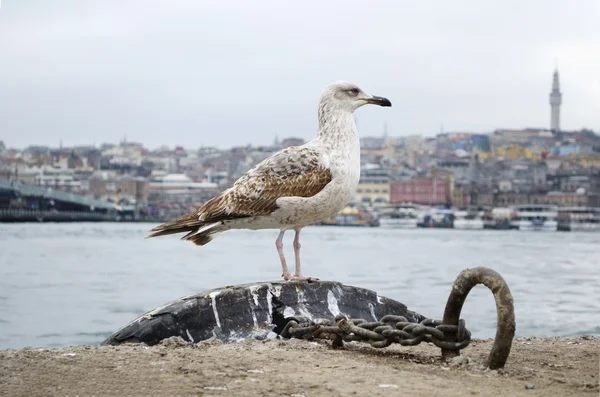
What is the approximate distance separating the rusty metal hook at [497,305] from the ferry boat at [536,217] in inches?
2746

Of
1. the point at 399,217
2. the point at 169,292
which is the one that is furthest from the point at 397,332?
the point at 399,217

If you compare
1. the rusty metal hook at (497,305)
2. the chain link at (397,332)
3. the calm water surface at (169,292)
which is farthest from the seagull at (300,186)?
the calm water surface at (169,292)

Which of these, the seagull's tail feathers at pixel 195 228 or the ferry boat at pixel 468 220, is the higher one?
the seagull's tail feathers at pixel 195 228

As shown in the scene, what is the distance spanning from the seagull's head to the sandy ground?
0.83 m

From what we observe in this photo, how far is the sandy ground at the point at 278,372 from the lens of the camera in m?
2.29

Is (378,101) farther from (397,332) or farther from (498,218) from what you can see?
(498,218)

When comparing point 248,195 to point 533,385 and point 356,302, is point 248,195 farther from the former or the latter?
point 533,385

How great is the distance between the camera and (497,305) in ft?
8.24

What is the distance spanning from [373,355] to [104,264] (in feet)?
63.6

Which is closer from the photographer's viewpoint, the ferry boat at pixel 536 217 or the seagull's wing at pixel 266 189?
the seagull's wing at pixel 266 189

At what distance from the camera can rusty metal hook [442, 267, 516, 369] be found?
2506mm

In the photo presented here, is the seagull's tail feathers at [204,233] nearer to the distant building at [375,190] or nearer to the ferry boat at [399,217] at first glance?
the ferry boat at [399,217]

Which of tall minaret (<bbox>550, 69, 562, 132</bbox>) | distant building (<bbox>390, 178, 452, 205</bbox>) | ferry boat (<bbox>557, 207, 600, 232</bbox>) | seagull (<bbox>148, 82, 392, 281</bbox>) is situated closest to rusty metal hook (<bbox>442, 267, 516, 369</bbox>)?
seagull (<bbox>148, 82, 392, 281</bbox>)

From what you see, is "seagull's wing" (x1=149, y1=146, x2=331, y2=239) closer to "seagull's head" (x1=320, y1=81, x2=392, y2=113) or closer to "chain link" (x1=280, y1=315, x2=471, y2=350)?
"seagull's head" (x1=320, y1=81, x2=392, y2=113)
